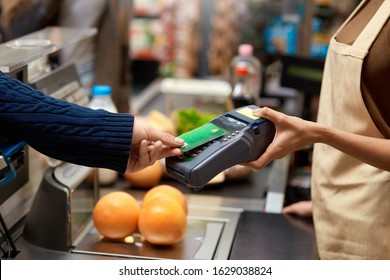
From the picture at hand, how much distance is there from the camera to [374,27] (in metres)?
1.36

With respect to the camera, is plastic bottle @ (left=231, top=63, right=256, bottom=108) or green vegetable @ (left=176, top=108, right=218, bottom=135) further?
plastic bottle @ (left=231, top=63, right=256, bottom=108)

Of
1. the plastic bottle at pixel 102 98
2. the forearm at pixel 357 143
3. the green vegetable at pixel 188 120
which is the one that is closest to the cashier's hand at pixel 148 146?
the forearm at pixel 357 143

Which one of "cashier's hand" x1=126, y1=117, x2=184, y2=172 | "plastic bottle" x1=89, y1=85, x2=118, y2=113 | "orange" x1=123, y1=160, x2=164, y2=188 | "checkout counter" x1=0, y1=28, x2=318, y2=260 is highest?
"cashier's hand" x1=126, y1=117, x2=184, y2=172

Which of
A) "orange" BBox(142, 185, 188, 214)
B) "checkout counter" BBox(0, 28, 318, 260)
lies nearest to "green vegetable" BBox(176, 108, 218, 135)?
"checkout counter" BBox(0, 28, 318, 260)

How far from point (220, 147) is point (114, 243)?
49 cm

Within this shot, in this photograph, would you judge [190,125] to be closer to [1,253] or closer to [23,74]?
[23,74]

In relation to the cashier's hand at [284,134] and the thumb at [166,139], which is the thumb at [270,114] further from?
the thumb at [166,139]

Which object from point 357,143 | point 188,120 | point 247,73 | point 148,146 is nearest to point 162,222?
point 148,146

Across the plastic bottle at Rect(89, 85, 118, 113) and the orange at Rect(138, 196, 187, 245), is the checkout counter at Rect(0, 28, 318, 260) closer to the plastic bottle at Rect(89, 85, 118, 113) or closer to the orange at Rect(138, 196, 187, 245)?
the orange at Rect(138, 196, 187, 245)

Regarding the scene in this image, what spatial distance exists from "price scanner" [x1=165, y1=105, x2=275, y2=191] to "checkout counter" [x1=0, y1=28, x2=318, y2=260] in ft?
1.12

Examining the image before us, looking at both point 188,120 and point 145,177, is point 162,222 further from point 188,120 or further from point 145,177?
point 188,120

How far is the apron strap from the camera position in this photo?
1344mm

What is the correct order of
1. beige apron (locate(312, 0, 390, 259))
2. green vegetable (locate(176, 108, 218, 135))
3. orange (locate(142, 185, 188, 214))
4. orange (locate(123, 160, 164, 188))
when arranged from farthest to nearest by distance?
1. green vegetable (locate(176, 108, 218, 135))
2. orange (locate(123, 160, 164, 188))
3. orange (locate(142, 185, 188, 214))
4. beige apron (locate(312, 0, 390, 259))

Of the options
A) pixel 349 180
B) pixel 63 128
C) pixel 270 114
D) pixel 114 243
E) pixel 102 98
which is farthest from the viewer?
pixel 102 98
